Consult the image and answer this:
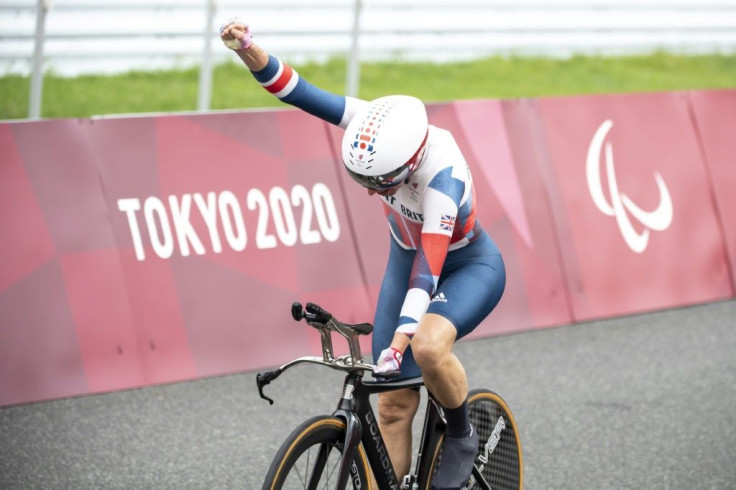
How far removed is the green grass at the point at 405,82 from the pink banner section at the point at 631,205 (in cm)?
529

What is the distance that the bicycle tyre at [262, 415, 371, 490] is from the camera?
12.1ft

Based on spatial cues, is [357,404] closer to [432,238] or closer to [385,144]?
[432,238]

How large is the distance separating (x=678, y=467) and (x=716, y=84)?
1329 centimetres

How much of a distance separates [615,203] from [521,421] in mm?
3108

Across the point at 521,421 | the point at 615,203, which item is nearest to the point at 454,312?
the point at 521,421

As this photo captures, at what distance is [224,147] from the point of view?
7.58m

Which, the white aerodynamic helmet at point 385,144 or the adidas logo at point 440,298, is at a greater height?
the white aerodynamic helmet at point 385,144

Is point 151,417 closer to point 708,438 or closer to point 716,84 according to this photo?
point 708,438

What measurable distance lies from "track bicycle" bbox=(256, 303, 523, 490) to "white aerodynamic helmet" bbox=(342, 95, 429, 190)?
605 mm

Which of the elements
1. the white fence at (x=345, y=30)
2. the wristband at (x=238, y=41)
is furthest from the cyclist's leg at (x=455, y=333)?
the white fence at (x=345, y=30)

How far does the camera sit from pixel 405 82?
15.0 m

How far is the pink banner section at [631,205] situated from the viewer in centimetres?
886

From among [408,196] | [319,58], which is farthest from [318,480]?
[319,58]

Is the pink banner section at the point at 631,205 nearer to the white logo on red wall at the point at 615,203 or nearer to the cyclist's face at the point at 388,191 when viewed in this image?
the white logo on red wall at the point at 615,203
